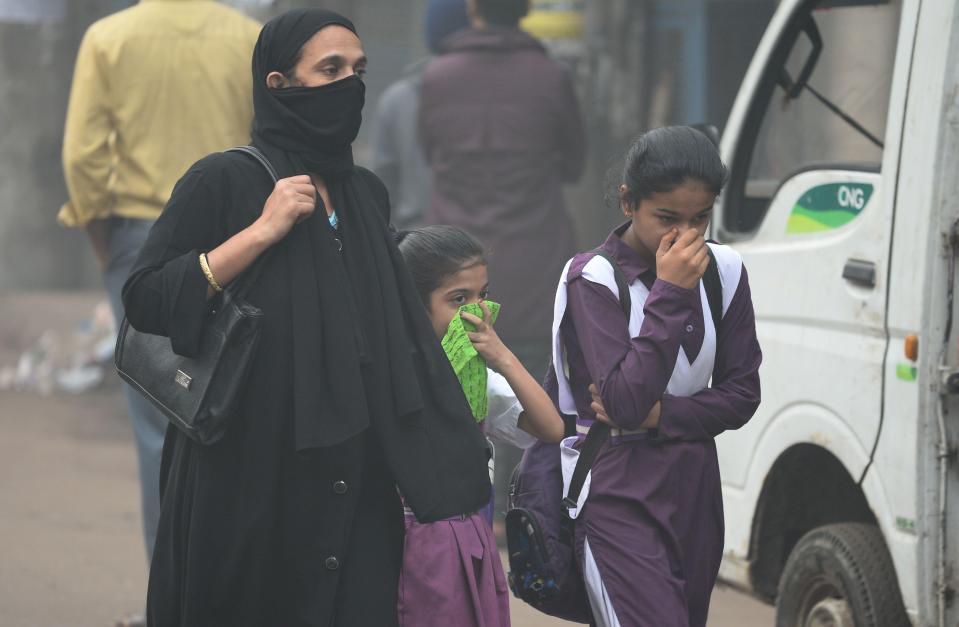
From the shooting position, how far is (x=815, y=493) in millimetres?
4656

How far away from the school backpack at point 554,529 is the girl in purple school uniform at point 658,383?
0.02m

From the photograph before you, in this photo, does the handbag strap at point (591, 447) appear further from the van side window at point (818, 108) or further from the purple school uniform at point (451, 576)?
the van side window at point (818, 108)

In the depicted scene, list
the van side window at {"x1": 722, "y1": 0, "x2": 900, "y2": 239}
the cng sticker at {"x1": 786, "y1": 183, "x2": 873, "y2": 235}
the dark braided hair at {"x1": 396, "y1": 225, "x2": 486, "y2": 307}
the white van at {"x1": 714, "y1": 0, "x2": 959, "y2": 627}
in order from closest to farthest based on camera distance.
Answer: the dark braided hair at {"x1": 396, "y1": 225, "x2": 486, "y2": 307} → the white van at {"x1": 714, "y1": 0, "x2": 959, "y2": 627} → the cng sticker at {"x1": 786, "y1": 183, "x2": 873, "y2": 235} → the van side window at {"x1": 722, "y1": 0, "x2": 900, "y2": 239}

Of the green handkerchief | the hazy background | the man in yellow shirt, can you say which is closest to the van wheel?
the green handkerchief

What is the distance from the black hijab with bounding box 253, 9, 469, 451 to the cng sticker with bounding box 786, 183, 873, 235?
4.63ft

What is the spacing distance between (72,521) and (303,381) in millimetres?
4584

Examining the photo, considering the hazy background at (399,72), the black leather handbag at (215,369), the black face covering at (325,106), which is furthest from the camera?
the hazy background at (399,72)

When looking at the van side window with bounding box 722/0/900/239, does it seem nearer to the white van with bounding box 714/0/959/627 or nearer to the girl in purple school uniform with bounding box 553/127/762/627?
the white van with bounding box 714/0/959/627

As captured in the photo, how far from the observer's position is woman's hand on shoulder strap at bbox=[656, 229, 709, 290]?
320 cm

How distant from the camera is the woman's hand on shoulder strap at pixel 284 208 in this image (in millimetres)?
3000

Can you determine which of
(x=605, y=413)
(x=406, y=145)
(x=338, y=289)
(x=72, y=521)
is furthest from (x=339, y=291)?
(x=406, y=145)

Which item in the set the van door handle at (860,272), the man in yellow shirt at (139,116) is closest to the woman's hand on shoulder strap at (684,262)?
the van door handle at (860,272)

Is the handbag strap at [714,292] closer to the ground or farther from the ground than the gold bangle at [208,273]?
closer to the ground

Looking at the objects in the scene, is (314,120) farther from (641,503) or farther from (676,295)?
(641,503)
